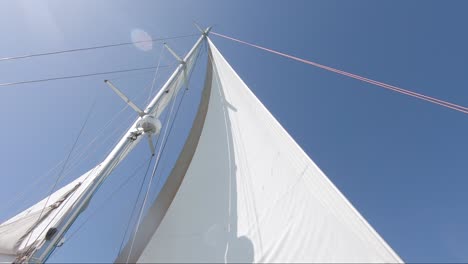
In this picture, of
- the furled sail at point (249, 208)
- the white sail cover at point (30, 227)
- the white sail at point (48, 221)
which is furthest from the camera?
the white sail cover at point (30, 227)

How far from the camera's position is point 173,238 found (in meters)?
1.99

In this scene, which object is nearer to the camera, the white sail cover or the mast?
the mast

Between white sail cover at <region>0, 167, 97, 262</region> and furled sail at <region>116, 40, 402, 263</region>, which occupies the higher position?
white sail cover at <region>0, 167, 97, 262</region>

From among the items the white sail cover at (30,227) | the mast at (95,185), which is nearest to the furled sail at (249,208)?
the mast at (95,185)

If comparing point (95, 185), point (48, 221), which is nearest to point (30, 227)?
point (48, 221)

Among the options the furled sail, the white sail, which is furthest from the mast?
the furled sail

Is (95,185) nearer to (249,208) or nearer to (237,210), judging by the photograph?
(237,210)

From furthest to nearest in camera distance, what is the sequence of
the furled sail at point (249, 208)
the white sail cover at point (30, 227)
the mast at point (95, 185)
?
the white sail cover at point (30, 227) → the mast at point (95, 185) → the furled sail at point (249, 208)

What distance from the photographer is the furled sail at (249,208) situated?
1310 millimetres

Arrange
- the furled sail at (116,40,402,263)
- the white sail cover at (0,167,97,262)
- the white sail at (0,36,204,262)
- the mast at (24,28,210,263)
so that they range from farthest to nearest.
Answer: the white sail cover at (0,167,97,262) < the white sail at (0,36,204,262) < the mast at (24,28,210,263) < the furled sail at (116,40,402,263)

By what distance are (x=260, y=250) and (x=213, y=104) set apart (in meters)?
2.53

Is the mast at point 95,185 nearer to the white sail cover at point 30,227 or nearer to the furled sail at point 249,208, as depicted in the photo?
the white sail cover at point 30,227

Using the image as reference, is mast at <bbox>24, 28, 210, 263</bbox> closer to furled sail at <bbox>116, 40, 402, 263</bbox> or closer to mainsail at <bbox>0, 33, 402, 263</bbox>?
mainsail at <bbox>0, 33, 402, 263</bbox>

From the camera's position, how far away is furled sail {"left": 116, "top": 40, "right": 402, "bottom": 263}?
1.31 m
